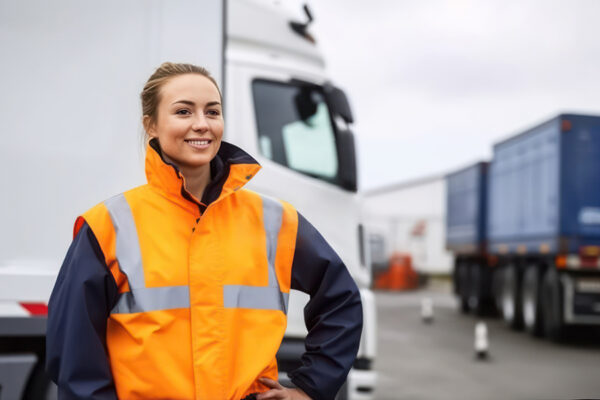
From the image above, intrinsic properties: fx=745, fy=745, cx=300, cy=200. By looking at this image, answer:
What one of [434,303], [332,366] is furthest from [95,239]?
[434,303]

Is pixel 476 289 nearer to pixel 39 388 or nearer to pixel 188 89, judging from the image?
pixel 39 388

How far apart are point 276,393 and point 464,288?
55.3 feet

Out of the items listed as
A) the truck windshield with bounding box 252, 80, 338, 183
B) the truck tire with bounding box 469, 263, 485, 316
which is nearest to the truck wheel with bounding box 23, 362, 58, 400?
the truck windshield with bounding box 252, 80, 338, 183

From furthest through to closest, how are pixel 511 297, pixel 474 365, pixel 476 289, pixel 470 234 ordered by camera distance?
pixel 470 234 < pixel 476 289 < pixel 511 297 < pixel 474 365

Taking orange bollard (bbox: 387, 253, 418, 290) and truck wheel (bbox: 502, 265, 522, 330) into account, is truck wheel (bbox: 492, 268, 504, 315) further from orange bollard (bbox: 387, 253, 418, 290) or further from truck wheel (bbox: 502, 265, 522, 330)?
orange bollard (bbox: 387, 253, 418, 290)

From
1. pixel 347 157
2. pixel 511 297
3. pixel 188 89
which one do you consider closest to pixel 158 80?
pixel 188 89

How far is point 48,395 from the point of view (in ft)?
12.0

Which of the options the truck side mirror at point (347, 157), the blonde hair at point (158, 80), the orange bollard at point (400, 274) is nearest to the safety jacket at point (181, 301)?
the blonde hair at point (158, 80)

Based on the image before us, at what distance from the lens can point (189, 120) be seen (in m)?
1.93

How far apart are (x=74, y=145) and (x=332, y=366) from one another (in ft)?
6.79

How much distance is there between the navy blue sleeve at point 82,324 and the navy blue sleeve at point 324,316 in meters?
0.51

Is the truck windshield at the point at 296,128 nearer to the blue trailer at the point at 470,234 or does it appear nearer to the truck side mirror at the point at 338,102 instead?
the truck side mirror at the point at 338,102

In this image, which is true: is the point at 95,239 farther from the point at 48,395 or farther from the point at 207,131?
the point at 48,395

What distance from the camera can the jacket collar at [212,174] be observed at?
74.0 inches
